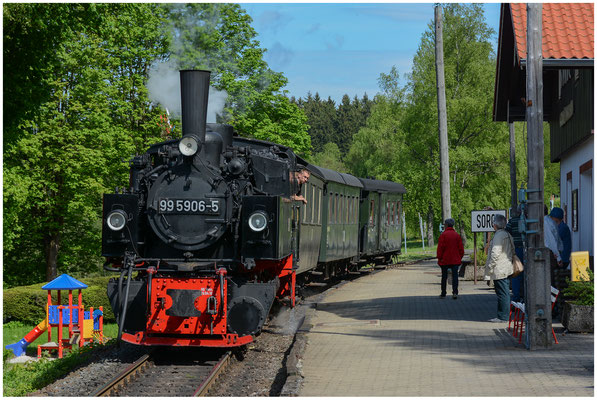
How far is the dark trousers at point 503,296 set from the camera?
13.6 m

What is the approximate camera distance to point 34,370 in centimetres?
1330

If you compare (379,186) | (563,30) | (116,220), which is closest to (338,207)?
(379,186)

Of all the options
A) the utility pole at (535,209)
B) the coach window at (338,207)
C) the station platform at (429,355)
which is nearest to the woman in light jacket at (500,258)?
the station platform at (429,355)

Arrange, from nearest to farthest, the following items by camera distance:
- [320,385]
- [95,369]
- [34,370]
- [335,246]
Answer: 1. [320,385]
2. [95,369]
3. [34,370]
4. [335,246]

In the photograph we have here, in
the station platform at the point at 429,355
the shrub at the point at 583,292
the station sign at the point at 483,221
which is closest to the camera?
the station platform at the point at 429,355

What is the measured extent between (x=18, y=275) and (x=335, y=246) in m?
18.5

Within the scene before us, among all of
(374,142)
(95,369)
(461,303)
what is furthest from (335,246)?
(374,142)

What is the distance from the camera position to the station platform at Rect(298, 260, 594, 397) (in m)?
8.52

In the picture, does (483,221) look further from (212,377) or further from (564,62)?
(212,377)

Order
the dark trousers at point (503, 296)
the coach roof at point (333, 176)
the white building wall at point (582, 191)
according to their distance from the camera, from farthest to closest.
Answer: the coach roof at point (333, 176) → the white building wall at point (582, 191) → the dark trousers at point (503, 296)

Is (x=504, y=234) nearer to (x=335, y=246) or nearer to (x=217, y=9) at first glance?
(x=335, y=246)

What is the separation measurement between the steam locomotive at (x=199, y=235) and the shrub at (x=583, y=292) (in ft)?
13.9

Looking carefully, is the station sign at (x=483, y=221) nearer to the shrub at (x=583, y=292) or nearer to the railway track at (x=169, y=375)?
the shrub at (x=583, y=292)

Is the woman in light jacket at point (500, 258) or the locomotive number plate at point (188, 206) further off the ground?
the locomotive number plate at point (188, 206)
